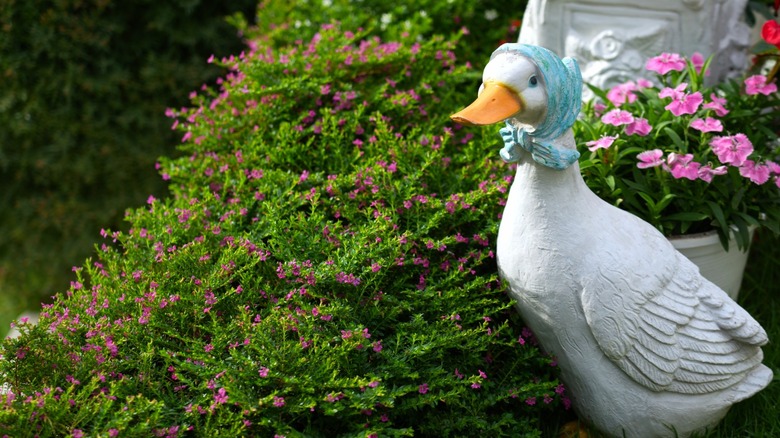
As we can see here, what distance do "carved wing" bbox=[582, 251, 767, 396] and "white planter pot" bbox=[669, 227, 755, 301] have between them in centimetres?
30

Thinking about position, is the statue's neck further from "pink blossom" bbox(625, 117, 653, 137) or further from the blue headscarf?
"pink blossom" bbox(625, 117, 653, 137)

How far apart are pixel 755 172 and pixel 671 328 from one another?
600 mm

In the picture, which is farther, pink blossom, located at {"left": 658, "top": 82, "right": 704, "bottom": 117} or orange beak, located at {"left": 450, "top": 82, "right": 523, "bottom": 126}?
pink blossom, located at {"left": 658, "top": 82, "right": 704, "bottom": 117}

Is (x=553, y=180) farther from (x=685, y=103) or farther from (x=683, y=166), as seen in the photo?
(x=685, y=103)

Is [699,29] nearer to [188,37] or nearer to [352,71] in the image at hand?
[352,71]

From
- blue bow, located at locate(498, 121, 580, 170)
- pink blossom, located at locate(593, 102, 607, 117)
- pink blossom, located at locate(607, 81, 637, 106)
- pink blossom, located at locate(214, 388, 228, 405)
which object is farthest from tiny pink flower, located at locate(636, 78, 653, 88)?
pink blossom, located at locate(214, 388, 228, 405)

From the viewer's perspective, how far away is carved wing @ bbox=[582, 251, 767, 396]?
1.75 meters

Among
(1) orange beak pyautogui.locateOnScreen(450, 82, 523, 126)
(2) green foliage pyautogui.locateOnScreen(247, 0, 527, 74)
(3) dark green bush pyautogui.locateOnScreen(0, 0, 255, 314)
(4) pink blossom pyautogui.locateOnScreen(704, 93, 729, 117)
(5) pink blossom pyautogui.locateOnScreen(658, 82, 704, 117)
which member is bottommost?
(4) pink blossom pyautogui.locateOnScreen(704, 93, 729, 117)

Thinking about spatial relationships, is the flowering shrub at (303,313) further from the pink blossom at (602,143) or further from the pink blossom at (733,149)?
the pink blossom at (733,149)

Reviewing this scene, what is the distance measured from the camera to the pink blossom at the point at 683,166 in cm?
204

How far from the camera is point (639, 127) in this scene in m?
2.13

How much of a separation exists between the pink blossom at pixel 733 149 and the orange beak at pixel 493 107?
748 mm

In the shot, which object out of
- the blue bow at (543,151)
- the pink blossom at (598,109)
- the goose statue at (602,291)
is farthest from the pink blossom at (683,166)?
the blue bow at (543,151)

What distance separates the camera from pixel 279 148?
2.43 meters
